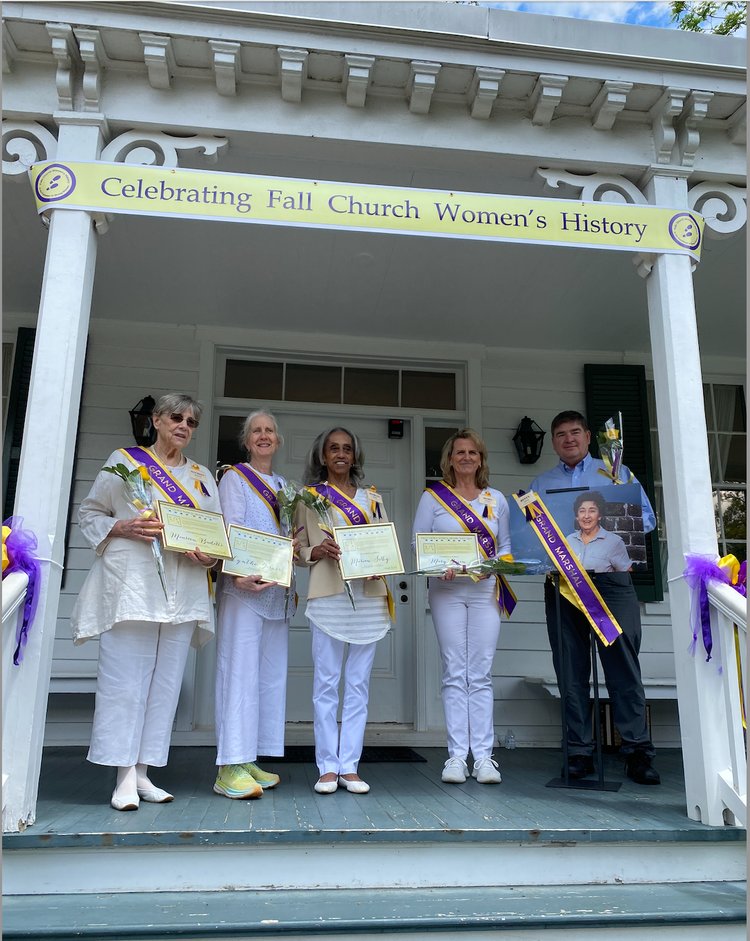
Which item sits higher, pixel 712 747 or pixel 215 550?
pixel 215 550

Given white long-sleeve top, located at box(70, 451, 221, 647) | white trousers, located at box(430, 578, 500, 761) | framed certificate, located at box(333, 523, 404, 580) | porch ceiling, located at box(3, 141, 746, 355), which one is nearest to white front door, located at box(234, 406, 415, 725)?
porch ceiling, located at box(3, 141, 746, 355)

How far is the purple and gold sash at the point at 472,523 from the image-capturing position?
3695 mm

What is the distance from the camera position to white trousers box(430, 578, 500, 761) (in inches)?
138

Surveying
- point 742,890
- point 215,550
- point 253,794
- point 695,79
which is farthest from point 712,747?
point 695,79

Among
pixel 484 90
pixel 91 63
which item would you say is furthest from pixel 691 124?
pixel 91 63

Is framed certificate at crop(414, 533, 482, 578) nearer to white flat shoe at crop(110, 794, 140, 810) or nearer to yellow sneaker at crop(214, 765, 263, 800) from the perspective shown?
yellow sneaker at crop(214, 765, 263, 800)

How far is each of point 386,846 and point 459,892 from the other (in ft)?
0.96

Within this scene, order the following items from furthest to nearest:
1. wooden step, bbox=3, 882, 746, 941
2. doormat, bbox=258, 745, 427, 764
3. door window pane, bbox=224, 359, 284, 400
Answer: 1. door window pane, bbox=224, 359, 284, 400
2. doormat, bbox=258, 745, 427, 764
3. wooden step, bbox=3, 882, 746, 941

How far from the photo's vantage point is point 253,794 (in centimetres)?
304

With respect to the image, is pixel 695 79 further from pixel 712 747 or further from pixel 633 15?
pixel 712 747

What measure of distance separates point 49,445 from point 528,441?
3288 mm

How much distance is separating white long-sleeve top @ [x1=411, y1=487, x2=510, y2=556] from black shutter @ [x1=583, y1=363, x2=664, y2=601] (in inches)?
68.2

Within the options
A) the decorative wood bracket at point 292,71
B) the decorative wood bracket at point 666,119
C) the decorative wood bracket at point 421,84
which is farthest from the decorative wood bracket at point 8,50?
the decorative wood bracket at point 666,119

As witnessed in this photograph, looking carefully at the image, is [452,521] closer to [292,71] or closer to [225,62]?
[292,71]
